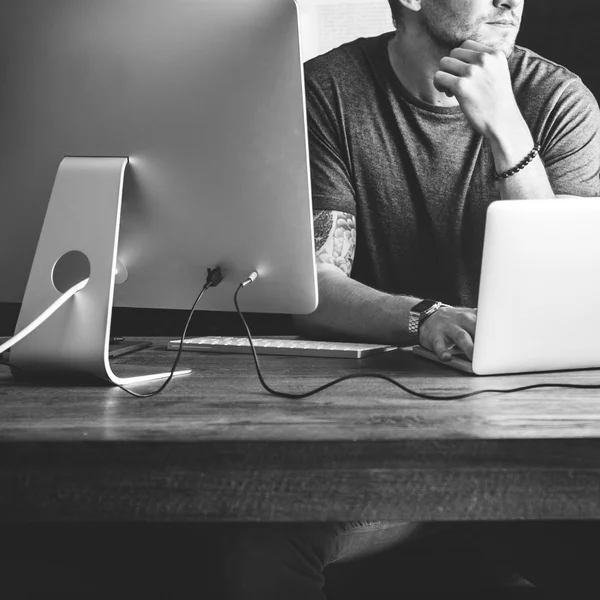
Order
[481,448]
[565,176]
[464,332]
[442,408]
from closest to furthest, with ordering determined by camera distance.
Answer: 1. [481,448]
2. [442,408]
3. [464,332]
4. [565,176]

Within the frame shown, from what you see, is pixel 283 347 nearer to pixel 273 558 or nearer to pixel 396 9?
pixel 273 558

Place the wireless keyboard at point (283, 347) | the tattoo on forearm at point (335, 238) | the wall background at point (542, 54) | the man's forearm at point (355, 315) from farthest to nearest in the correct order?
the wall background at point (542, 54)
the tattoo on forearm at point (335, 238)
the man's forearm at point (355, 315)
the wireless keyboard at point (283, 347)

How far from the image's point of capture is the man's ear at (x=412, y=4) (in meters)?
1.87

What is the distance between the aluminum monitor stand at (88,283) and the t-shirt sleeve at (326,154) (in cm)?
84

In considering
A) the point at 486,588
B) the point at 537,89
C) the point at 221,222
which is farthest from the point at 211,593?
the point at 537,89

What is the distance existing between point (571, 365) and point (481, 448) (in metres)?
0.44

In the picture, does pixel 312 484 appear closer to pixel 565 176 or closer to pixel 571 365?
pixel 571 365

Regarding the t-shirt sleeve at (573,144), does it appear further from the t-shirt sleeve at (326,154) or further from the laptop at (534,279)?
the laptop at (534,279)

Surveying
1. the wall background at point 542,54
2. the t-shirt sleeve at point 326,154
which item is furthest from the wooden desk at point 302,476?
the wall background at point 542,54

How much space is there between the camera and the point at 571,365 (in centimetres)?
96

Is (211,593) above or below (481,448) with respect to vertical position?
below

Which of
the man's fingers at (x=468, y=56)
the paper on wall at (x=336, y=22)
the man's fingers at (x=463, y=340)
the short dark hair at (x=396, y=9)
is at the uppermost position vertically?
the paper on wall at (x=336, y=22)

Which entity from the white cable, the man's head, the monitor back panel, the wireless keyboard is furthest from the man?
the white cable

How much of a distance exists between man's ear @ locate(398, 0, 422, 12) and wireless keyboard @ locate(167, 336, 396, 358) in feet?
3.42
